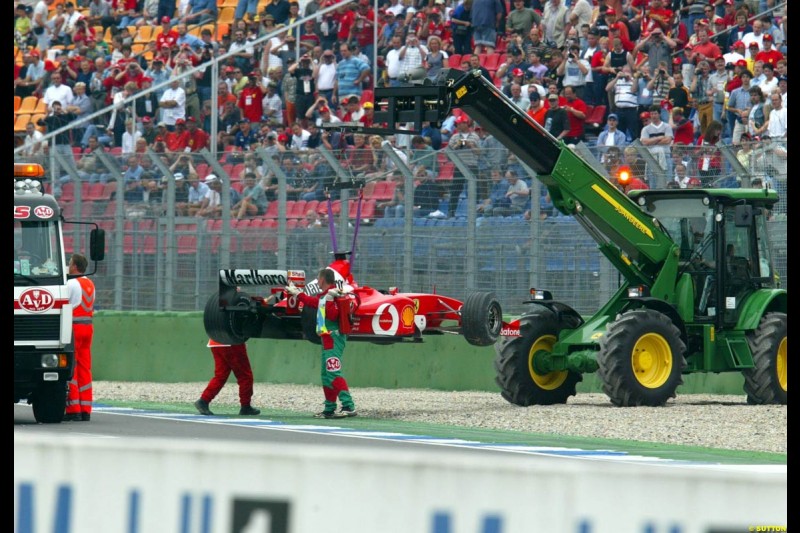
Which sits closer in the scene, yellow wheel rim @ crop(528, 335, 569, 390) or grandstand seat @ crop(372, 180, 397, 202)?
yellow wheel rim @ crop(528, 335, 569, 390)

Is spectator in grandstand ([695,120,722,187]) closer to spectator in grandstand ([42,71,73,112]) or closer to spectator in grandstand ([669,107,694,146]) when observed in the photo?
spectator in grandstand ([669,107,694,146])

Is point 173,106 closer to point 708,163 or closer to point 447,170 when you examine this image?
point 447,170

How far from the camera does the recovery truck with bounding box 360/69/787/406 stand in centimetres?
1717

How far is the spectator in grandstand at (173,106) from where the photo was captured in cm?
2838

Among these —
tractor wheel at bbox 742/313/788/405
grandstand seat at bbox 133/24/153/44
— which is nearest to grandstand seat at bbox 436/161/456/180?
tractor wheel at bbox 742/313/788/405

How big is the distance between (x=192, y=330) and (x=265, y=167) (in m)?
2.88

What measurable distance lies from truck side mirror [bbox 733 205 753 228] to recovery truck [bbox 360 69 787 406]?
1cm

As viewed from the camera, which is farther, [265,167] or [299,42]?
[299,42]

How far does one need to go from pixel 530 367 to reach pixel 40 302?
5333mm

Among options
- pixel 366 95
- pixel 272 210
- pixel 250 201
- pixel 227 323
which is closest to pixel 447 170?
pixel 272 210

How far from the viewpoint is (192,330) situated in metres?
22.9

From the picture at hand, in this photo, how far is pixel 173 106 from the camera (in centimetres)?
2842
